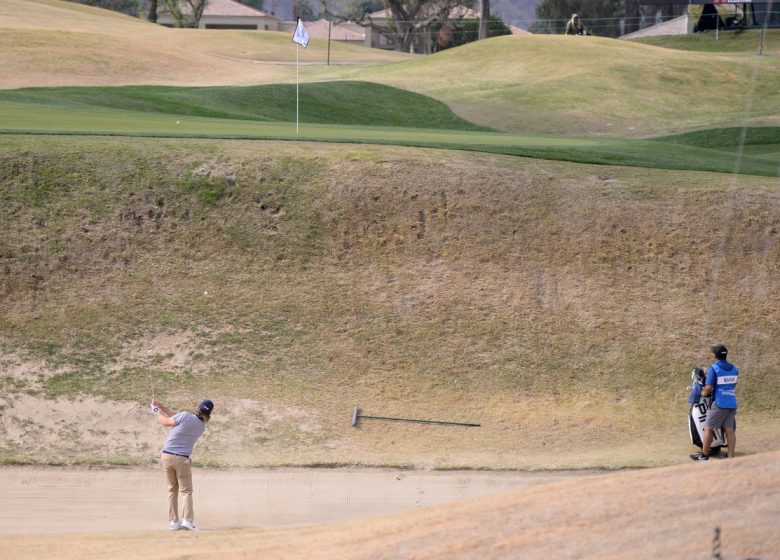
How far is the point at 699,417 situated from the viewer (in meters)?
14.4

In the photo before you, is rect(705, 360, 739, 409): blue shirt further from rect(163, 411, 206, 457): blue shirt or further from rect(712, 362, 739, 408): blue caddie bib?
rect(163, 411, 206, 457): blue shirt

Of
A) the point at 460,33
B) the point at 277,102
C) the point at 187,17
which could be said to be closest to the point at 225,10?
the point at 187,17

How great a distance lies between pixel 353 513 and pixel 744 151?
2341 centimetres

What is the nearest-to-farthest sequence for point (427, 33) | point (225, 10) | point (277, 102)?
point (277, 102)
point (427, 33)
point (225, 10)

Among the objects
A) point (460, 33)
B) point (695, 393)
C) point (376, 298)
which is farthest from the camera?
point (460, 33)

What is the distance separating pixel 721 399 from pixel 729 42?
5251 centimetres

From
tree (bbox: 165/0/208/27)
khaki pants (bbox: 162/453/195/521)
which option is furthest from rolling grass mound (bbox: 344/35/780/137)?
tree (bbox: 165/0/208/27)

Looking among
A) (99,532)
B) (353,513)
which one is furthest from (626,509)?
(99,532)

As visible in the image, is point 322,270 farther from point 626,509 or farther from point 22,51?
point 22,51

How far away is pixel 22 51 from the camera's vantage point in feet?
151

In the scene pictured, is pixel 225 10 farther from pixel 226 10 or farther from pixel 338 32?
pixel 338 32

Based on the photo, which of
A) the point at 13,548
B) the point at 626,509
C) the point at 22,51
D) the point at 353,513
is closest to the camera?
the point at 626,509

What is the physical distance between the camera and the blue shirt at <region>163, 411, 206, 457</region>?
12.0m

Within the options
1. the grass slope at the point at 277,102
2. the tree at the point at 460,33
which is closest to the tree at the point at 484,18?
the tree at the point at 460,33
